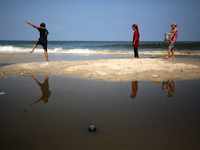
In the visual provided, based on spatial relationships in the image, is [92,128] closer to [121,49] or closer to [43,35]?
[43,35]

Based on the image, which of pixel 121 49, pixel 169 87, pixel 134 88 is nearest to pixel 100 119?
pixel 134 88

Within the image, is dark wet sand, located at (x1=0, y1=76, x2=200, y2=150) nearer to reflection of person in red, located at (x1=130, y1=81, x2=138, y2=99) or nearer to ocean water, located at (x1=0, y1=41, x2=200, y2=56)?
reflection of person in red, located at (x1=130, y1=81, x2=138, y2=99)

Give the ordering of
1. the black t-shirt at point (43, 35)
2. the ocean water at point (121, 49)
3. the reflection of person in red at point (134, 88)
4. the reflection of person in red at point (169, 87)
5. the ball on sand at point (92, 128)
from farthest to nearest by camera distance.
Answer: the ocean water at point (121, 49) → the black t-shirt at point (43, 35) → the reflection of person in red at point (169, 87) → the reflection of person in red at point (134, 88) → the ball on sand at point (92, 128)

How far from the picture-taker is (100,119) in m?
2.31

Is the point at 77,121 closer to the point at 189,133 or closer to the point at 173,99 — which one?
the point at 189,133

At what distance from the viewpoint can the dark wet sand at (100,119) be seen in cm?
180

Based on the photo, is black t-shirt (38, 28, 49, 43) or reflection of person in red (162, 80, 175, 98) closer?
reflection of person in red (162, 80, 175, 98)

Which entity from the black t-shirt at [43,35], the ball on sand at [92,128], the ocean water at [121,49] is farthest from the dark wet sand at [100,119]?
the ocean water at [121,49]

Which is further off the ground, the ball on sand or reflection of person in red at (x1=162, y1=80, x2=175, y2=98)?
→ reflection of person in red at (x1=162, y1=80, x2=175, y2=98)

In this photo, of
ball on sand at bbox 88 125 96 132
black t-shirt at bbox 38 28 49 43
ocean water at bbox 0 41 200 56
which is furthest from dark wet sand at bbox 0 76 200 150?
ocean water at bbox 0 41 200 56

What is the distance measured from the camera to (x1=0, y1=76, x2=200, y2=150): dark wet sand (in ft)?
5.91

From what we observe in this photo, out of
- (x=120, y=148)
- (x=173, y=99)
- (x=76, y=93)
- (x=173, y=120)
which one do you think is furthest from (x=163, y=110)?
(x=76, y=93)

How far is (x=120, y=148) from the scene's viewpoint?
5.63 ft

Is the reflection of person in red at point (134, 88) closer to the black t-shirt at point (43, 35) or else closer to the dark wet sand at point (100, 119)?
the dark wet sand at point (100, 119)
